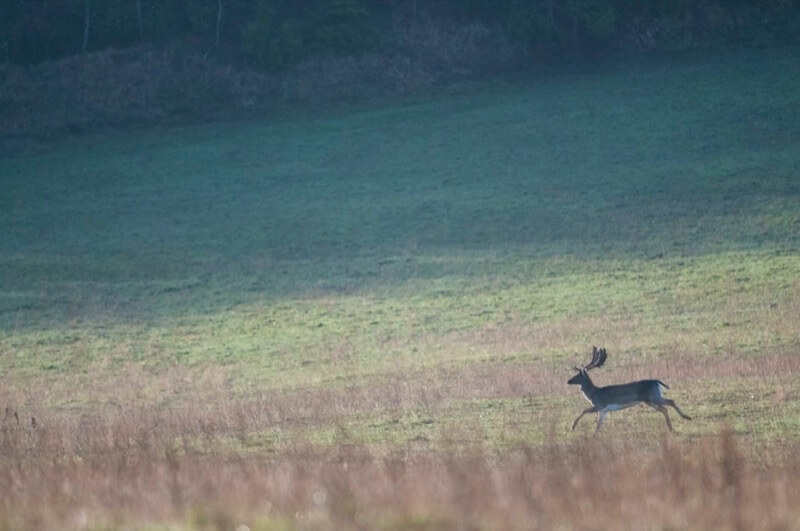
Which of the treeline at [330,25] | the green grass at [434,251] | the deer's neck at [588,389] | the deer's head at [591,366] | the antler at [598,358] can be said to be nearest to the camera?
the deer's neck at [588,389]

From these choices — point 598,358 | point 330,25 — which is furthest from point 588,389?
point 330,25

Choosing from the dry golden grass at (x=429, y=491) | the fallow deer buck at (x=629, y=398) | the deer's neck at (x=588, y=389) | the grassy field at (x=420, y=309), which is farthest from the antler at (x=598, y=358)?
the dry golden grass at (x=429, y=491)

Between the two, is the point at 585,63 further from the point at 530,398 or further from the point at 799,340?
the point at 530,398

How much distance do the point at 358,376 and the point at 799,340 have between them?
7490 mm

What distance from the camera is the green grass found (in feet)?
61.7

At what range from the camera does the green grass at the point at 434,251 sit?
1881cm

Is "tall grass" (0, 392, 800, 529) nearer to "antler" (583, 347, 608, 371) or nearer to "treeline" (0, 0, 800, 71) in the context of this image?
"antler" (583, 347, 608, 371)

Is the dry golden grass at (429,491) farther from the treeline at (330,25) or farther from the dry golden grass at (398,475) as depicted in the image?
the treeline at (330,25)

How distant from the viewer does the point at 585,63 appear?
48000 millimetres

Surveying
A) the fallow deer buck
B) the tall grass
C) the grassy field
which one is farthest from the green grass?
the tall grass

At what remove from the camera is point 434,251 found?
96.6 feet

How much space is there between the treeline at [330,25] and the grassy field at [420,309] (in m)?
2.41

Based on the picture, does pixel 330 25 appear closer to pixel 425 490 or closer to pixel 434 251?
pixel 434 251

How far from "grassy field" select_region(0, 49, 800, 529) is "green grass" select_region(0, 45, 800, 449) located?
112 millimetres
